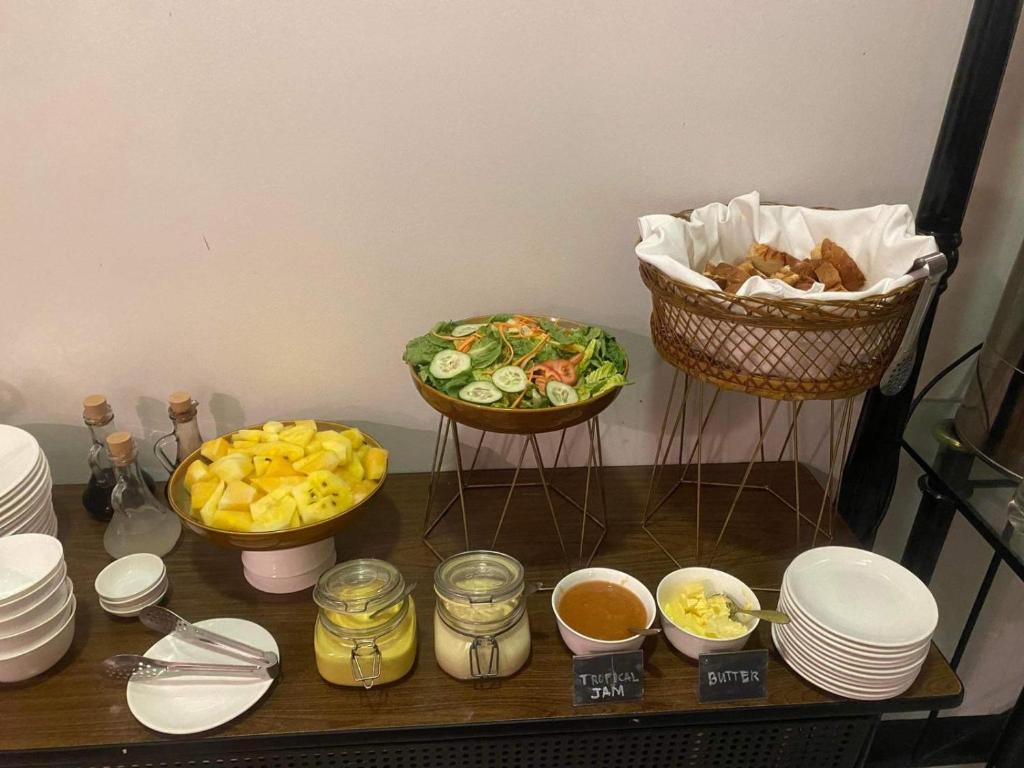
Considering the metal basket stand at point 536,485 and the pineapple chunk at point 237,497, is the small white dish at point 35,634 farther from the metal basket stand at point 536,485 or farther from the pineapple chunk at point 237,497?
the metal basket stand at point 536,485

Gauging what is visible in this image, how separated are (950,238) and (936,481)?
0.41 meters

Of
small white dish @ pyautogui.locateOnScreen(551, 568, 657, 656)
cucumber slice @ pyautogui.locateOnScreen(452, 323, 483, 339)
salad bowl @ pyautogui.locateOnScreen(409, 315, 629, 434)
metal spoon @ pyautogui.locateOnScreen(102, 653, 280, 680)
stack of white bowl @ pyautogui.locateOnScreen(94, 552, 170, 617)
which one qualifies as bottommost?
metal spoon @ pyautogui.locateOnScreen(102, 653, 280, 680)

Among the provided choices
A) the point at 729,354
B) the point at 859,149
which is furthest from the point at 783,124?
the point at 729,354

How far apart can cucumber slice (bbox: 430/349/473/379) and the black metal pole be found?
2.26 ft

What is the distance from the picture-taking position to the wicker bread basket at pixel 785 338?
89cm

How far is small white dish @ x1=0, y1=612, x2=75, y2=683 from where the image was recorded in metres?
0.92

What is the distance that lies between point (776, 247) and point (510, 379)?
485mm

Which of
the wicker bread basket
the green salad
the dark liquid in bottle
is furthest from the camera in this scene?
the dark liquid in bottle

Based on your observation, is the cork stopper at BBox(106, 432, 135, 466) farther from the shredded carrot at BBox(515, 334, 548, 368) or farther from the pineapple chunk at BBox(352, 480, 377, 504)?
the shredded carrot at BBox(515, 334, 548, 368)

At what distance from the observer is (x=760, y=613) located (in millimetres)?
966

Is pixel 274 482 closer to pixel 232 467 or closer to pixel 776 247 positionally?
pixel 232 467

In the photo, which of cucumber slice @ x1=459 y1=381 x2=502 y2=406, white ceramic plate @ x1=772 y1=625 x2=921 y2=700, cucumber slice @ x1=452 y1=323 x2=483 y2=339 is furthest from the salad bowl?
white ceramic plate @ x1=772 y1=625 x2=921 y2=700

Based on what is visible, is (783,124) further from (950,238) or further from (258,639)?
(258,639)

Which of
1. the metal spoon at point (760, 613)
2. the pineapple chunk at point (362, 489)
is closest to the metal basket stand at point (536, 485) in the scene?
the pineapple chunk at point (362, 489)
